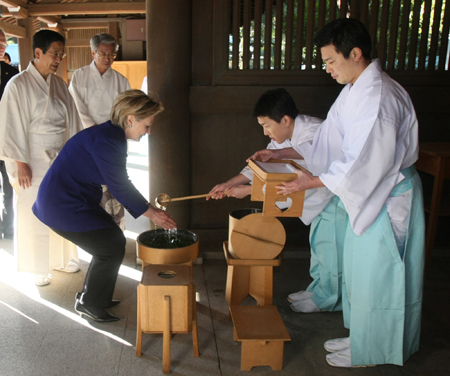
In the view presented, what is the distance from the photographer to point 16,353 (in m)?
2.44

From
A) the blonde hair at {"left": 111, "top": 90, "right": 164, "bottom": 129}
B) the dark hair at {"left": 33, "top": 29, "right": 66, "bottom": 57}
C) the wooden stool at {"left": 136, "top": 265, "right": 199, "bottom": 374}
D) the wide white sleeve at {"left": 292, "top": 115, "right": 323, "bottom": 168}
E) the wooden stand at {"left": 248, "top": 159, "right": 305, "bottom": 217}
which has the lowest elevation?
the wooden stool at {"left": 136, "top": 265, "right": 199, "bottom": 374}

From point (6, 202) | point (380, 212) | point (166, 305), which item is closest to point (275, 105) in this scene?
point (380, 212)

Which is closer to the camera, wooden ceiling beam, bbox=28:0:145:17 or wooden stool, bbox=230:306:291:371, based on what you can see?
wooden stool, bbox=230:306:291:371

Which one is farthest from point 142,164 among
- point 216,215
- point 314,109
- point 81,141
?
point 81,141

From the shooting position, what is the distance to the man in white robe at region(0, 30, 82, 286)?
3.11 metres

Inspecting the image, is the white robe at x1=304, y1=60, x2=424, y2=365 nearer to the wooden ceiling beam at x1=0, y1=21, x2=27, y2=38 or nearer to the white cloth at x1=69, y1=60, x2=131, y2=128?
the white cloth at x1=69, y1=60, x2=131, y2=128

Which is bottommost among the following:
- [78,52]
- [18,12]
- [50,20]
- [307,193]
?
[307,193]

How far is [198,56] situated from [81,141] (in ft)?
5.23

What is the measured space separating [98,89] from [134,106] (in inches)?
65.8

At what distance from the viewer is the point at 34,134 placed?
3.22m

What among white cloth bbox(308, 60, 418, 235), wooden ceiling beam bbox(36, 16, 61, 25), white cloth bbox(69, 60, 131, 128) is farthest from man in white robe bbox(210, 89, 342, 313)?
wooden ceiling beam bbox(36, 16, 61, 25)

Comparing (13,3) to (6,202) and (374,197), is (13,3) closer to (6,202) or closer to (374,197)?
(6,202)

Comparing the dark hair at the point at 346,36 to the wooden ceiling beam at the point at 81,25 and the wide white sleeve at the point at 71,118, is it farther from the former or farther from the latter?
the wooden ceiling beam at the point at 81,25

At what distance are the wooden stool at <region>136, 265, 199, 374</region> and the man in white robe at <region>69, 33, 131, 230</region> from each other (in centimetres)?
179
